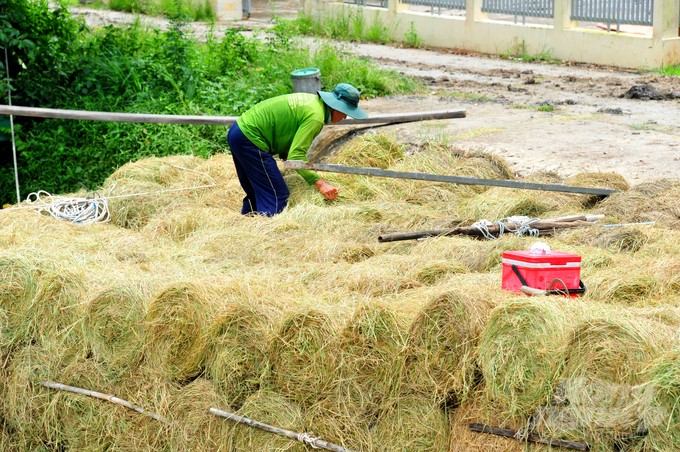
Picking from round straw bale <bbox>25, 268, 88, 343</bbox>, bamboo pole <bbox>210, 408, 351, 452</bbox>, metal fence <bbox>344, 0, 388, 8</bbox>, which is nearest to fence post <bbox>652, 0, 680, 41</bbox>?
metal fence <bbox>344, 0, 388, 8</bbox>

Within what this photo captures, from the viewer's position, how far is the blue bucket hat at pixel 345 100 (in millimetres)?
8820

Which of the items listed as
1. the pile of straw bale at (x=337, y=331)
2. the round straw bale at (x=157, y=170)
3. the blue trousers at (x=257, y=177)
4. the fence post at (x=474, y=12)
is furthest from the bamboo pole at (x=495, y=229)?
the fence post at (x=474, y=12)

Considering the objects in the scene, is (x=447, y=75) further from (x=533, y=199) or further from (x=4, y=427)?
(x=4, y=427)

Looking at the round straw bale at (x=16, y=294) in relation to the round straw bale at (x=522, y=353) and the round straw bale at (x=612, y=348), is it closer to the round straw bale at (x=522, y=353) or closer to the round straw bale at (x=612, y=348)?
the round straw bale at (x=522, y=353)

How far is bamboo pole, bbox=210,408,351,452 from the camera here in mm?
5373

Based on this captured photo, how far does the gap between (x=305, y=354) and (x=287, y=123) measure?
377 cm

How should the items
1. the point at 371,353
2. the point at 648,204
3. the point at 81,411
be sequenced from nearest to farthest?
1. the point at 371,353
2. the point at 81,411
3. the point at 648,204

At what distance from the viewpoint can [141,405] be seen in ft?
19.8

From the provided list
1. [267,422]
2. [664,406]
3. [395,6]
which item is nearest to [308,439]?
[267,422]

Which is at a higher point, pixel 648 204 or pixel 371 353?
pixel 648 204

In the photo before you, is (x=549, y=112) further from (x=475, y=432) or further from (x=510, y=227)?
(x=475, y=432)

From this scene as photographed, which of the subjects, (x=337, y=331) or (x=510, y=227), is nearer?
(x=337, y=331)

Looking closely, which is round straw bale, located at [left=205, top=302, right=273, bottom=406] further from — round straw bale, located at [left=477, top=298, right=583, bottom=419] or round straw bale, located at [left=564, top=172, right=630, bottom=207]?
round straw bale, located at [left=564, top=172, right=630, bottom=207]

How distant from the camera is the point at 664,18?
1582 centimetres
